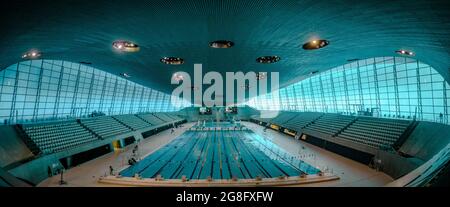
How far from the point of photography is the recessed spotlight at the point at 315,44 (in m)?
11.1

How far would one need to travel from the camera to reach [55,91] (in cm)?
2202

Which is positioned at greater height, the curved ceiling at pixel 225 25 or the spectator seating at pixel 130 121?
the curved ceiling at pixel 225 25

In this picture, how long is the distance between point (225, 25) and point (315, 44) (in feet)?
19.7

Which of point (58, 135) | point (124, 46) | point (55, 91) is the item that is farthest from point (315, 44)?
point (55, 91)

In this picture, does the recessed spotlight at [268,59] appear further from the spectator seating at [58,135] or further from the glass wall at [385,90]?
the spectator seating at [58,135]

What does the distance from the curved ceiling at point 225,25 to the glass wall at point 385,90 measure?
23.0 feet

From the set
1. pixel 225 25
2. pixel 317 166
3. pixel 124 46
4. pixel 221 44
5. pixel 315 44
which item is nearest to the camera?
pixel 225 25

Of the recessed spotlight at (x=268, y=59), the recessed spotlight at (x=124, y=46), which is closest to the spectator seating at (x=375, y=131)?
the recessed spotlight at (x=268, y=59)

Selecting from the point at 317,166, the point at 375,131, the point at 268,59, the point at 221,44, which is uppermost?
the point at 268,59

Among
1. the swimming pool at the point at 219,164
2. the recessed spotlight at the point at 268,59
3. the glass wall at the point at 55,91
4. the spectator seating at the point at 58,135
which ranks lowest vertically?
the swimming pool at the point at 219,164

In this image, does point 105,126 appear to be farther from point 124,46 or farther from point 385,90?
point 385,90

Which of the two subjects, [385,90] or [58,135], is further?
[385,90]

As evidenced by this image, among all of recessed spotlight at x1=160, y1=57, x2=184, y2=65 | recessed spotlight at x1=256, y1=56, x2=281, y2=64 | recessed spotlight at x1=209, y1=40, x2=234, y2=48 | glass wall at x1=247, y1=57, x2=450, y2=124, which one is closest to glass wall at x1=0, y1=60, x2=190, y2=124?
recessed spotlight at x1=160, y1=57, x2=184, y2=65

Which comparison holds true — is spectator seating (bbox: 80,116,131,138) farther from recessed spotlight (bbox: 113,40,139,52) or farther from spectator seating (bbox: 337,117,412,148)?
spectator seating (bbox: 337,117,412,148)
